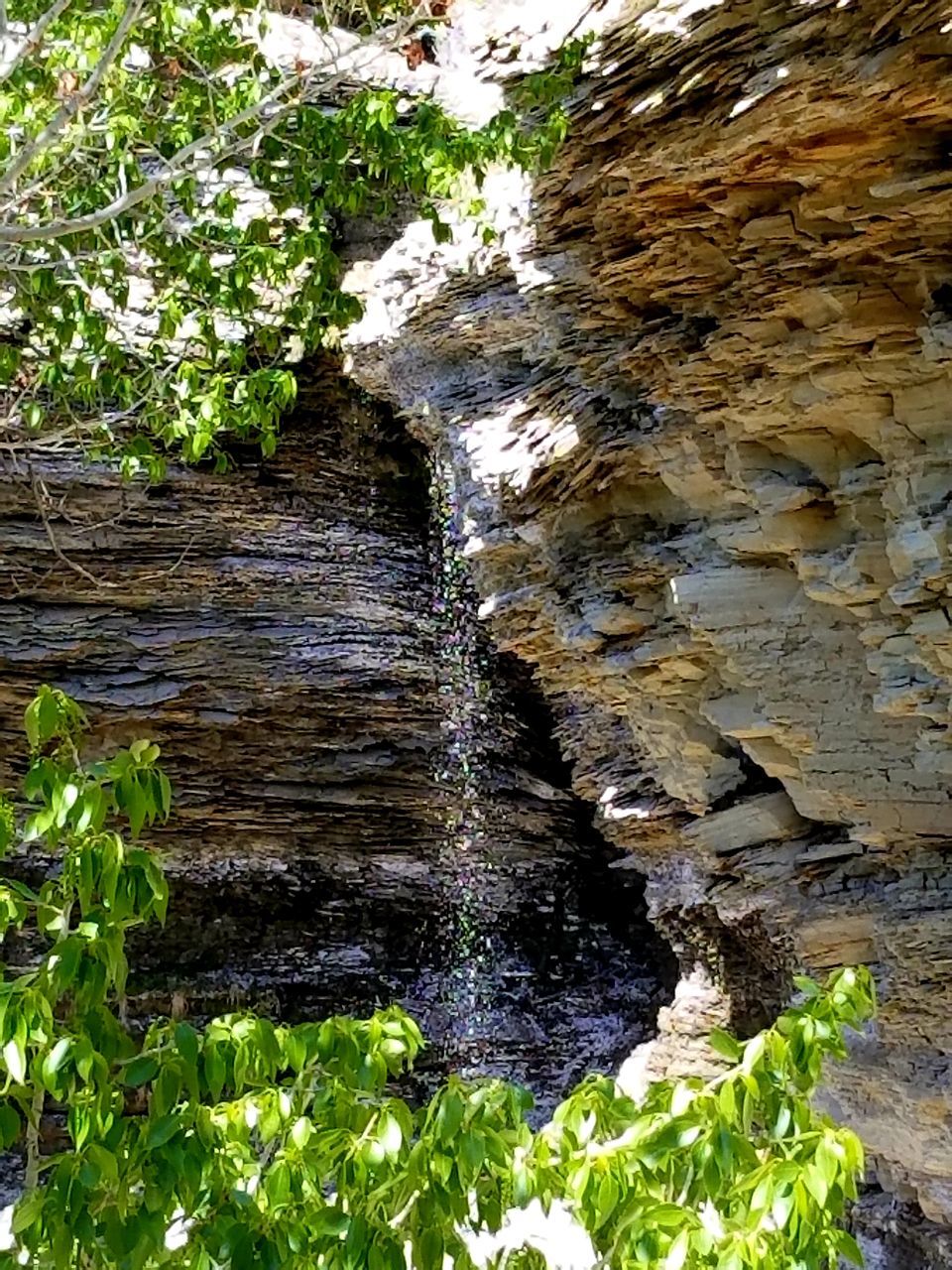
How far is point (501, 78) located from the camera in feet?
16.3

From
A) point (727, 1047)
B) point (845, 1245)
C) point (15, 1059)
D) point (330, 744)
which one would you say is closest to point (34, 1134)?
point (15, 1059)

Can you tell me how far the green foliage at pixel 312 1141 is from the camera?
5.60 ft

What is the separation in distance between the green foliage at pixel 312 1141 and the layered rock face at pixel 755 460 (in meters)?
2.60

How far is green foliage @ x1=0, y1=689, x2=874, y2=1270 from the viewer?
5.60ft

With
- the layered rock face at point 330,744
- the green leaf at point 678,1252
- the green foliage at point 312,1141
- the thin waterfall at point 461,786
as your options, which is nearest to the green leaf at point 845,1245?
the green foliage at point 312,1141

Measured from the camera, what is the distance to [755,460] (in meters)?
4.64

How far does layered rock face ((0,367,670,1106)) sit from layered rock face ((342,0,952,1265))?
188 centimetres

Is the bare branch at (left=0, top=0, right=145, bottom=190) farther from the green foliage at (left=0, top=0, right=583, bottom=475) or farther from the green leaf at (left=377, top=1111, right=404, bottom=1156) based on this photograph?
the green leaf at (left=377, top=1111, right=404, bottom=1156)

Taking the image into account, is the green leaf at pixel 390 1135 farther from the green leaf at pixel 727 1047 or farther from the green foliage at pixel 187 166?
the green foliage at pixel 187 166

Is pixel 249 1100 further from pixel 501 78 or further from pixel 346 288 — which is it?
pixel 346 288

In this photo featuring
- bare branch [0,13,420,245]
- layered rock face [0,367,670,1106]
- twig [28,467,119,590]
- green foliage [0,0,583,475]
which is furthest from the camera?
layered rock face [0,367,670,1106]

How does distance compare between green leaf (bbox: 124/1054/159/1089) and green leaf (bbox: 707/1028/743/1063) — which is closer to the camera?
green leaf (bbox: 124/1054/159/1089)

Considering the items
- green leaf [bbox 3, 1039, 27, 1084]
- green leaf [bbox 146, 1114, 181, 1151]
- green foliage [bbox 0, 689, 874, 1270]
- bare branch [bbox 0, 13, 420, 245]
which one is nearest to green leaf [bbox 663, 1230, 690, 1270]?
green foliage [bbox 0, 689, 874, 1270]

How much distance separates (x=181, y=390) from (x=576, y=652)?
8.56 feet
